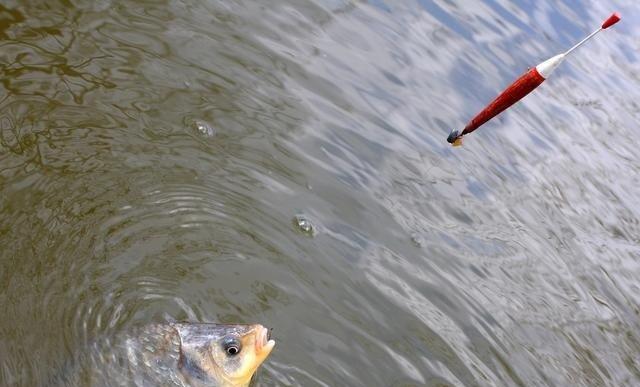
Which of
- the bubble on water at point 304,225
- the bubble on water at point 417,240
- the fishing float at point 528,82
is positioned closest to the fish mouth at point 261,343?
the bubble on water at point 304,225

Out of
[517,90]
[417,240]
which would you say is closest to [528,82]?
[517,90]

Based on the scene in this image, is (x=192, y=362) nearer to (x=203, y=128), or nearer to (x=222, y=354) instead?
(x=222, y=354)

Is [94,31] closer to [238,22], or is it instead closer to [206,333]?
[238,22]

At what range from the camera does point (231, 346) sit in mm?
3547

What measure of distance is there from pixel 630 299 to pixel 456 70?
324 cm

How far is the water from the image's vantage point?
14.1 feet

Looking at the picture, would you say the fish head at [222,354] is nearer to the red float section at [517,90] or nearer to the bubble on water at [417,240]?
the red float section at [517,90]

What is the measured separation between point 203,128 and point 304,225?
43.7 inches

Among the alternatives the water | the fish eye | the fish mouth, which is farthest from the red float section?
the fish eye

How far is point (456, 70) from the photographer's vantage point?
857 centimetres

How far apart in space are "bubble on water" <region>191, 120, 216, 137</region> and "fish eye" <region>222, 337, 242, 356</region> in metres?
2.31

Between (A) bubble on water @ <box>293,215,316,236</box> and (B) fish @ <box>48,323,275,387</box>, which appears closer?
(B) fish @ <box>48,323,275,387</box>

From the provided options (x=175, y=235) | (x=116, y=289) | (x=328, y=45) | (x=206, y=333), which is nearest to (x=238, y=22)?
(x=328, y=45)

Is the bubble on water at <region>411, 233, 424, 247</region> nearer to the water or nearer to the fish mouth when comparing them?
the water
